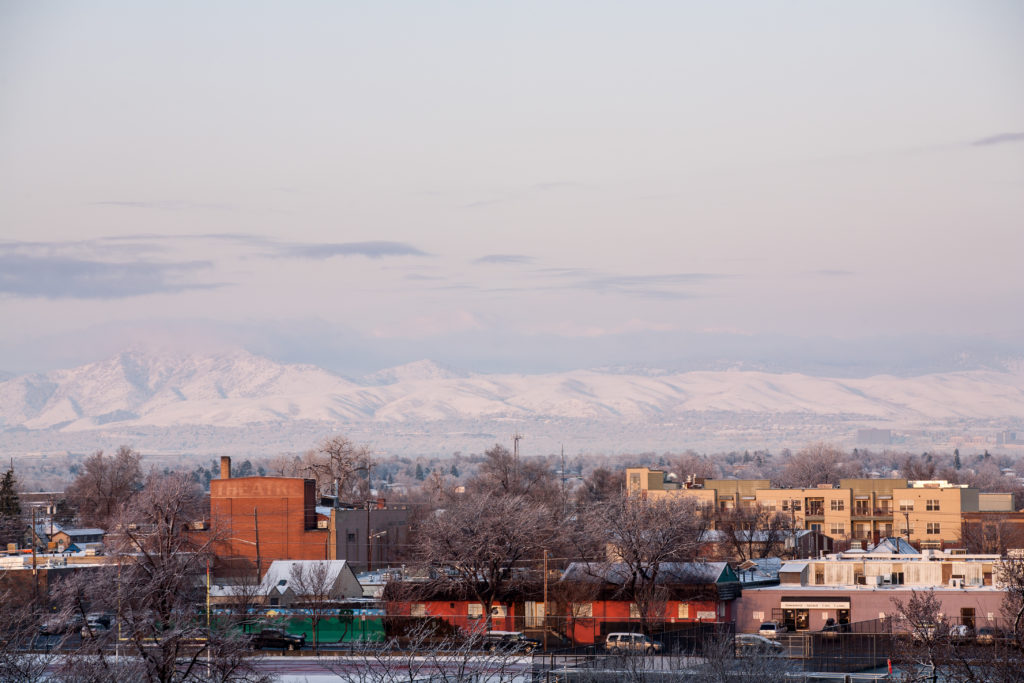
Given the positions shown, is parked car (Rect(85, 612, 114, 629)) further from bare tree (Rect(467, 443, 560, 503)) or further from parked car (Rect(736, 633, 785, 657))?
bare tree (Rect(467, 443, 560, 503))

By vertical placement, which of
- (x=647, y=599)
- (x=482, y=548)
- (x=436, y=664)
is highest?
(x=482, y=548)

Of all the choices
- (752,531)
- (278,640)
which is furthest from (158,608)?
(752,531)

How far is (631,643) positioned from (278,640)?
18477mm

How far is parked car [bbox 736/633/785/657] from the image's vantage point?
53019 mm

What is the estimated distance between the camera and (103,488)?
16888 cm

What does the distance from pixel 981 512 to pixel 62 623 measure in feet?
279

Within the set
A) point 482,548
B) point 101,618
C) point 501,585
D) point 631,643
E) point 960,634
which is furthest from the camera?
point 482,548

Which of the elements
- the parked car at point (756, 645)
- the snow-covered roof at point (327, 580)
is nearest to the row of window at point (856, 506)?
the snow-covered roof at point (327, 580)

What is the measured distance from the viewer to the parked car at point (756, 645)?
5302 centimetres

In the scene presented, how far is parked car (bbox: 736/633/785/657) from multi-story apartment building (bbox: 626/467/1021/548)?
193 ft

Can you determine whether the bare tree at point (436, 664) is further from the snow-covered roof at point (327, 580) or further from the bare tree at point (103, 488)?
the bare tree at point (103, 488)

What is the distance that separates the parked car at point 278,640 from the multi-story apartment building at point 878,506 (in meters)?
60.1

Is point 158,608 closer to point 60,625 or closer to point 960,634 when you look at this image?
point 60,625

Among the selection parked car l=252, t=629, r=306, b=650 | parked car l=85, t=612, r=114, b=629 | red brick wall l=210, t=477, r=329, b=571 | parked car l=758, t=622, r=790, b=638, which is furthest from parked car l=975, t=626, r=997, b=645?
red brick wall l=210, t=477, r=329, b=571
